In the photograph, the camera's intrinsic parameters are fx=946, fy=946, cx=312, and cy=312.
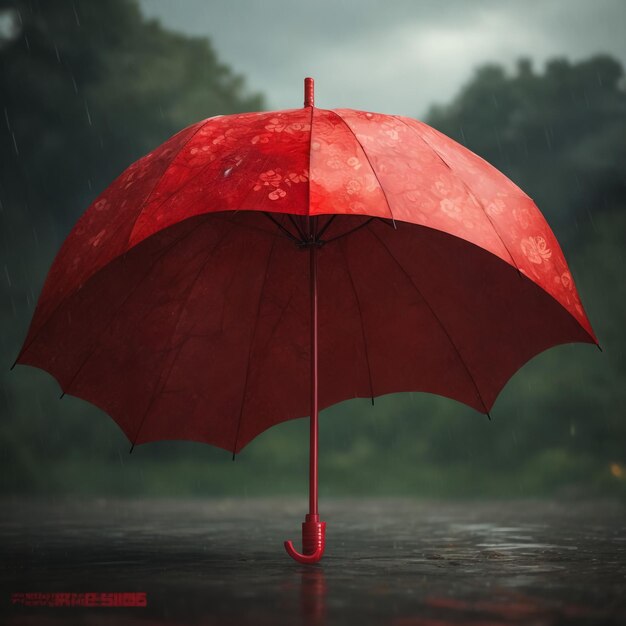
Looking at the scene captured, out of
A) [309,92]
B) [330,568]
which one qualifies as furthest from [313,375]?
[309,92]

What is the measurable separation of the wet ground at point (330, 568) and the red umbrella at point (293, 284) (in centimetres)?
56

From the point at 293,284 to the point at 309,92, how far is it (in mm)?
1047

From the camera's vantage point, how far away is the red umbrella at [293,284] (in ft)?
12.8

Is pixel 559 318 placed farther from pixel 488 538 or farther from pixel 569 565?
pixel 488 538

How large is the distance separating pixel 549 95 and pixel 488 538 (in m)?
11.8

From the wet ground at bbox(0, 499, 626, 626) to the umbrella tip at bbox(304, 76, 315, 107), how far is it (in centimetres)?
224

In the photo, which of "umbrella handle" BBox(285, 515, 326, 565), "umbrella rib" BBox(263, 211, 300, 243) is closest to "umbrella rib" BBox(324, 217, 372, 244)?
"umbrella rib" BBox(263, 211, 300, 243)

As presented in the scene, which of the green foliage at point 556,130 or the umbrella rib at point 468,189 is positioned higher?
the green foliage at point 556,130

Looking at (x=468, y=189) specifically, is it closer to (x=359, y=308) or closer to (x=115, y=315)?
(x=359, y=308)

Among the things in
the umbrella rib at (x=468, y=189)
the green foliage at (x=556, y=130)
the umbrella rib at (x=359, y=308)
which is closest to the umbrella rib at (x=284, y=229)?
the umbrella rib at (x=359, y=308)

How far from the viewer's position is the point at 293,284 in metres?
5.13

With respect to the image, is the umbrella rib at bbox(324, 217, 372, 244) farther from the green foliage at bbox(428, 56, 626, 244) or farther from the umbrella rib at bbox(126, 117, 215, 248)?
the green foliage at bbox(428, 56, 626, 244)

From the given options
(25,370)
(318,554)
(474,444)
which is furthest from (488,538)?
(25,370)

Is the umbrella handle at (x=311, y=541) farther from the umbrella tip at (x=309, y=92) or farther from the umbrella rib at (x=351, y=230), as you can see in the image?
the umbrella tip at (x=309, y=92)
